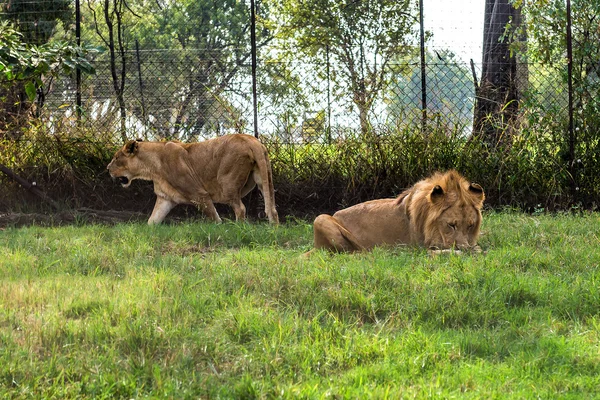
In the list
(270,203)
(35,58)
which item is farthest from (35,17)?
(270,203)

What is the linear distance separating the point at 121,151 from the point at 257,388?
695cm

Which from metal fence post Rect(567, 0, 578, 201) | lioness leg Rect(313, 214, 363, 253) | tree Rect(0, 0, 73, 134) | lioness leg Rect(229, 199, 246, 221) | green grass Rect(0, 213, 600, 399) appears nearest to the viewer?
green grass Rect(0, 213, 600, 399)

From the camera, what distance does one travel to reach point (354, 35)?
17.9 m

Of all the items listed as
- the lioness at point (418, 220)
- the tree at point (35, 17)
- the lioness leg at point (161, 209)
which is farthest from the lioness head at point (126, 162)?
the lioness at point (418, 220)

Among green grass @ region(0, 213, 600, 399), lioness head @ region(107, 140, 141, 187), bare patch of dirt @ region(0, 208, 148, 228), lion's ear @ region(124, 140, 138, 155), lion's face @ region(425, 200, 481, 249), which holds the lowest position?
green grass @ region(0, 213, 600, 399)

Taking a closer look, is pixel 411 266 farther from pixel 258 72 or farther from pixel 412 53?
pixel 412 53

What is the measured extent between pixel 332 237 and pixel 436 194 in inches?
41.1

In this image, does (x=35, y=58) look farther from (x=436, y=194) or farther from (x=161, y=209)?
(x=436, y=194)

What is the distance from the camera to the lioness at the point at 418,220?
6.99 meters

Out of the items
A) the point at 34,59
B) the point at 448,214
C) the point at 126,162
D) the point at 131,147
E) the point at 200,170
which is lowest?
the point at 448,214

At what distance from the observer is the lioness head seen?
10391 millimetres

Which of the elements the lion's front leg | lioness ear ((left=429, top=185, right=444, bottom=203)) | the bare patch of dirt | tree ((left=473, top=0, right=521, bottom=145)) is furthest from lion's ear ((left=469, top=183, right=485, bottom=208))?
the bare patch of dirt

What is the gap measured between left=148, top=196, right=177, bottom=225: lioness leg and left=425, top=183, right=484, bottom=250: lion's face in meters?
4.13

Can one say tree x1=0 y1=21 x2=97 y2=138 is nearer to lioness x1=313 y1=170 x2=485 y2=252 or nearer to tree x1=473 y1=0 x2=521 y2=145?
lioness x1=313 y1=170 x2=485 y2=252
